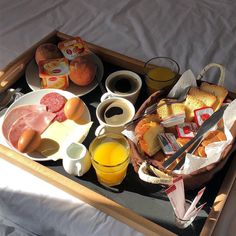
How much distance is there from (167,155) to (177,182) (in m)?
0.09

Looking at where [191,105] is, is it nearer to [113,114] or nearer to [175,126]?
[175,126]

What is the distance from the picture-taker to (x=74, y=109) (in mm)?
810

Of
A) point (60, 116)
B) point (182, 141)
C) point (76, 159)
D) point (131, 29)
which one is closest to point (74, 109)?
point (60, 116)

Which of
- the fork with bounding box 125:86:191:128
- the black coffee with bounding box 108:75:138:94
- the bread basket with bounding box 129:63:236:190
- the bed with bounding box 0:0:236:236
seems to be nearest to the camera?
the bread basket with bounding box 129:63:236:190

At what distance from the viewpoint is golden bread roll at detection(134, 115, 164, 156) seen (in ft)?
2.33

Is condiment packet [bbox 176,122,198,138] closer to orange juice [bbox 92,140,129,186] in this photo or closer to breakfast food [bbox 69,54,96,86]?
orange juice [bbox 92,140,129,186]

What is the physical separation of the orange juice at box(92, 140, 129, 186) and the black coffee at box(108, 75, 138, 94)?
16 centimetres

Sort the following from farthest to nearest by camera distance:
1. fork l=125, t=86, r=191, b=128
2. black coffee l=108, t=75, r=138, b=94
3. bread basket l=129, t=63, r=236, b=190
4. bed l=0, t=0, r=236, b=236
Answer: bed l=0, t=0, r=236, b=236 < black coffee l=108, t=75, r=138, b=94 < fork l=125, t=86, r=191, b=128 < bread basket l=129, t=63, r=236, b=190

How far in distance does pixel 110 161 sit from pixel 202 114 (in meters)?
0.22

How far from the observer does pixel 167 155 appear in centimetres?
71

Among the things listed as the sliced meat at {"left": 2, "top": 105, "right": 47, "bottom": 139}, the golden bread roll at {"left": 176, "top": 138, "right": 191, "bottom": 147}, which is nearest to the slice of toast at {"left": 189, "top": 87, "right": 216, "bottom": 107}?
the golden bread roll at {"left": 176, "top": 138, "right": 191, "bottom": 147}

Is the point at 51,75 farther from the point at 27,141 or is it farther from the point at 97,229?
the point at 97,229

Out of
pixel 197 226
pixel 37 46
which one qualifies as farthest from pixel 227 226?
pixel 37 46

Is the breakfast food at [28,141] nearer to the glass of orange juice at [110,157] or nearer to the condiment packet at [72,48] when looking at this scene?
the glass of orange juice at [110,157]
